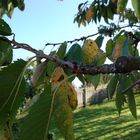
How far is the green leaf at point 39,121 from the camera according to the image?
75cm

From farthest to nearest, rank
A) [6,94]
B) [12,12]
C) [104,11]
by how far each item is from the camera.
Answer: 1. [104,11]
2. [12,12]
3. [6,94]

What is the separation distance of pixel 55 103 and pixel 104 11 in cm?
261

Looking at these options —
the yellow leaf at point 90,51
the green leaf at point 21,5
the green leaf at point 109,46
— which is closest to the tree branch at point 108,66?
the yellow leaf at point 90,51

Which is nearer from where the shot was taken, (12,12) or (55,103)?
(55,103)

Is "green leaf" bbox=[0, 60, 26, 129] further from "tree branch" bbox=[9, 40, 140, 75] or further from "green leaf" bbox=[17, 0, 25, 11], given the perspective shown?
"green leaf" bbox=[17, 0, 25, 11]

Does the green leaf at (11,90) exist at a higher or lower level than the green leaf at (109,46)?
lower

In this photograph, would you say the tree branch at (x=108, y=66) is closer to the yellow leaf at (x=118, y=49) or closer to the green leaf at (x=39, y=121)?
the green leaf at (x=39, y=121)

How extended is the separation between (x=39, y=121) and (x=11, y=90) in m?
0.10

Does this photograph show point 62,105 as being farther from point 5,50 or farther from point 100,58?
point 100,58

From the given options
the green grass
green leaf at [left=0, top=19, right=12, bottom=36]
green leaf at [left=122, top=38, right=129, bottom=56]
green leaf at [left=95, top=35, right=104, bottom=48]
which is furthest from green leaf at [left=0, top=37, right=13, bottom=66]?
the green grass

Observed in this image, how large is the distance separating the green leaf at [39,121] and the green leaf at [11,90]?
0.05 meters

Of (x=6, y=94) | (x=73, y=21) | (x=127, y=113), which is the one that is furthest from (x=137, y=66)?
(x=127, y=113)

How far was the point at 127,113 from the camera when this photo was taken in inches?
448

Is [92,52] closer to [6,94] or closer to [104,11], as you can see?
[6,94]
